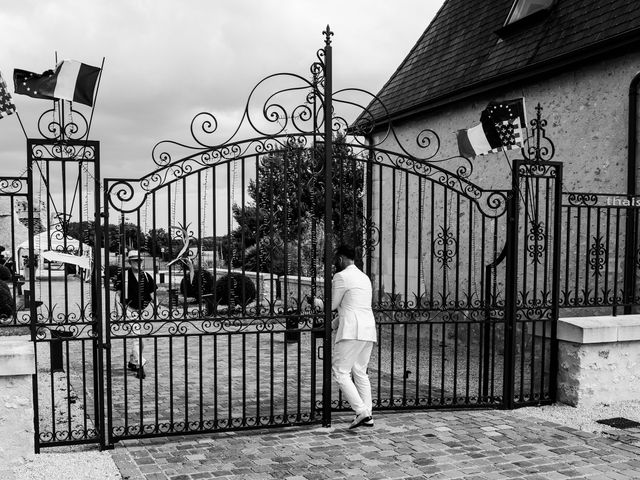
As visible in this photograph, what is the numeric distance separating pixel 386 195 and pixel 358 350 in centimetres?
865

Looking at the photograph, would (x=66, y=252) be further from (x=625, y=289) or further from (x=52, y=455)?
(x=625, y=289)

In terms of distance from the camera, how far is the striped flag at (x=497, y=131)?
7020 millimetres

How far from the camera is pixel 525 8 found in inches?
445

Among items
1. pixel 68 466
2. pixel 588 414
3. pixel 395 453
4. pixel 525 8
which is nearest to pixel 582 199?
pixel 588 414

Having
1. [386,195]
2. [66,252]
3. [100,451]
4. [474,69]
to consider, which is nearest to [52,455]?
[100,451]

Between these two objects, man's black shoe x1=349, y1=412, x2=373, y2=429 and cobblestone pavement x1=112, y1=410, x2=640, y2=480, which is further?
man's black shoe x1=349, y1=412, x2=373, y2=429

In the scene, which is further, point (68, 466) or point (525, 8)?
point (525, 8)

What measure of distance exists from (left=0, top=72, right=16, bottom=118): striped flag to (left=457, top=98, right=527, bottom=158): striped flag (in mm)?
4473

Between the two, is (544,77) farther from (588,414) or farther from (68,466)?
(68,466)

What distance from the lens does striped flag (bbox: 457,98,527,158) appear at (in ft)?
23.0

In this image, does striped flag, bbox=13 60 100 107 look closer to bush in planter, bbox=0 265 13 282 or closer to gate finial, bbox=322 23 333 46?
gate finial, bbox=322 23 333 46

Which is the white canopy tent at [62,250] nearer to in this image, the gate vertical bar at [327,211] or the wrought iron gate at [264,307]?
the wrought iron gate at [264,307]

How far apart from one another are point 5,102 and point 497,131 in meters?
4.86

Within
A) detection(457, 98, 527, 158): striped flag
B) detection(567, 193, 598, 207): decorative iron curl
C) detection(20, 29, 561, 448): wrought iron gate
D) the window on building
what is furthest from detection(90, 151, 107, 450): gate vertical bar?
the window on building
